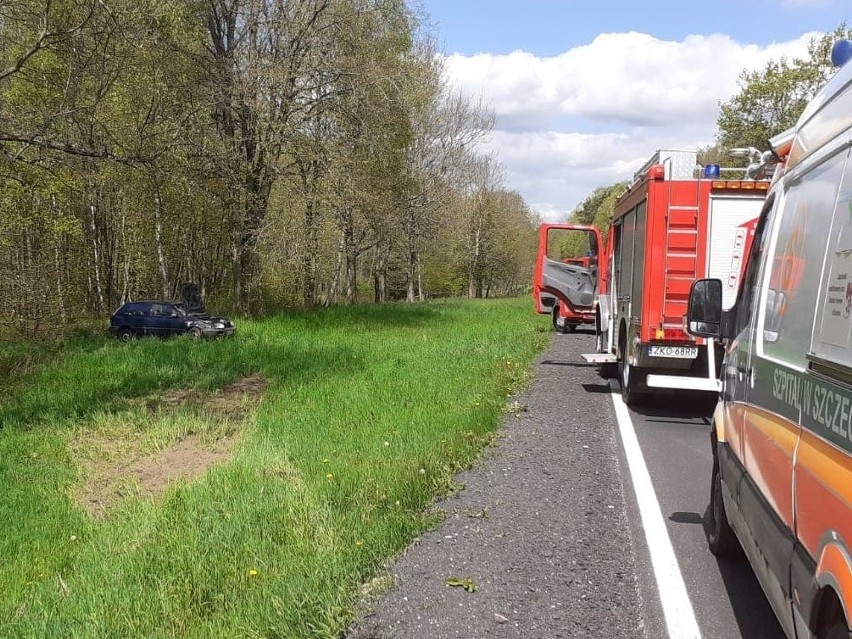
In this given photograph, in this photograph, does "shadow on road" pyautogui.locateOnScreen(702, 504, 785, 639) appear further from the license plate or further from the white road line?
the license plate

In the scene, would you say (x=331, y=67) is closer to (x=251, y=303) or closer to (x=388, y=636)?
(x=251, y=303)

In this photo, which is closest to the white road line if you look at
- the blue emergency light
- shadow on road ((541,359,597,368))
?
the blue emergency light

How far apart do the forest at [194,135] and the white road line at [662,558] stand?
33.2 feet

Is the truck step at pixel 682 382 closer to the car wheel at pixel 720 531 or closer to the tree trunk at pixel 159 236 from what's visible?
the car wheel at pixel 720 531

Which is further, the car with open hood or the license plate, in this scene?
the car with open hood

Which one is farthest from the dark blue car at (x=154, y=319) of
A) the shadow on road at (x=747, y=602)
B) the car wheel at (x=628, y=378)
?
the shadow on road at (x=747, y=602)

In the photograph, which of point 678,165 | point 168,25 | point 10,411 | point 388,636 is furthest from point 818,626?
point 168,25

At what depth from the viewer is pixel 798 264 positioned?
108 inches

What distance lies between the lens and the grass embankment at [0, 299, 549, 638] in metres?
3.97

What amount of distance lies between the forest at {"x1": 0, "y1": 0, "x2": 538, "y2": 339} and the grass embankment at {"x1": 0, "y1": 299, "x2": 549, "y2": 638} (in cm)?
435

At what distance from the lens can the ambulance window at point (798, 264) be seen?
242 cm

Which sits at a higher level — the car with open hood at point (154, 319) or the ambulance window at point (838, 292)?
the ambulance window at point (838, 292)

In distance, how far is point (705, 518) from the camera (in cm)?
499

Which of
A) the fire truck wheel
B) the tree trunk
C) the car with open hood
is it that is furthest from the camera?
the tree trunk
